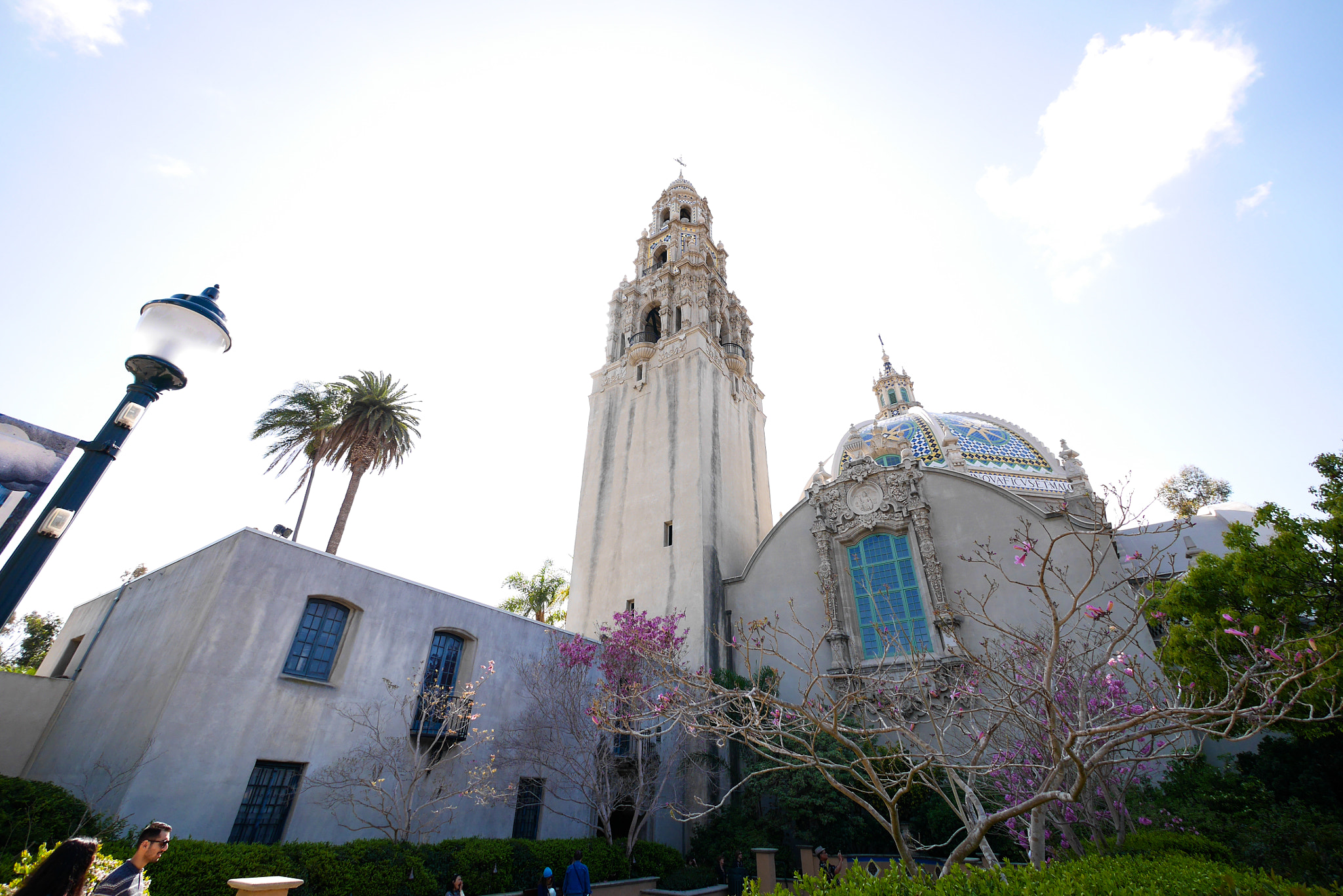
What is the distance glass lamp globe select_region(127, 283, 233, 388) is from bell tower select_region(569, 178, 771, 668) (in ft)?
62.0

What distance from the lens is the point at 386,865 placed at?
11.0m

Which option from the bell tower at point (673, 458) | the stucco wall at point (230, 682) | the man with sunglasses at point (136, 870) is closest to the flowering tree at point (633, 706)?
the stucco wall at point (230, 682)

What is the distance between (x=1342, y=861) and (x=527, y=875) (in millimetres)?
13716

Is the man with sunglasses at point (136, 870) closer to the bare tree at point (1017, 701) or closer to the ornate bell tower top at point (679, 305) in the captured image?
the bare tree at point (1017, 701)

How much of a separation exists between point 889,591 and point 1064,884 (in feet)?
54.7

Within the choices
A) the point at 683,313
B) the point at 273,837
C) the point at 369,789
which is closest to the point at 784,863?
the point at 369,789

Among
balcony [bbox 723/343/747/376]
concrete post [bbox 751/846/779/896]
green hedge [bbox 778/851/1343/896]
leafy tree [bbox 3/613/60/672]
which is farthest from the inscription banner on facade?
leafy tree [bbox 3/613/60/672]

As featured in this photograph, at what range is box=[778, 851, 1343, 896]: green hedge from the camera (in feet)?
16.3

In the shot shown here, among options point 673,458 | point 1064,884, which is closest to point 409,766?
point 1064,884

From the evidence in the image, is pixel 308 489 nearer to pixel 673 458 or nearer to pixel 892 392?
pixel 673 458

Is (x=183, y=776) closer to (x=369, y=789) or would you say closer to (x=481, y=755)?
(x=369, y=789)

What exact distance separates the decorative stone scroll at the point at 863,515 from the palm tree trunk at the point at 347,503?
56.4 feet

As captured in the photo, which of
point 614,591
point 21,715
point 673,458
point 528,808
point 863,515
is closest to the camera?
point 21,715

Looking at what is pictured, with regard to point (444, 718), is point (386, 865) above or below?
below
